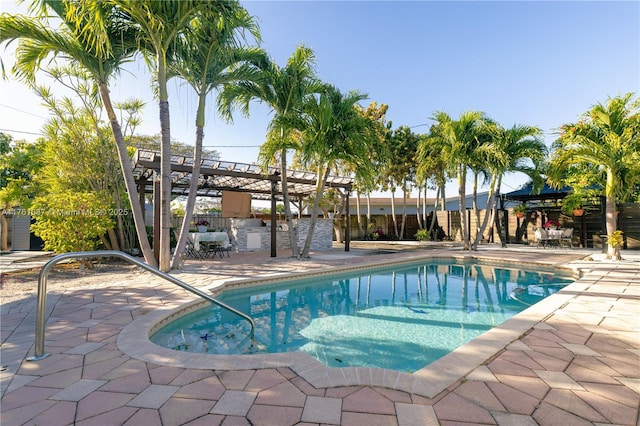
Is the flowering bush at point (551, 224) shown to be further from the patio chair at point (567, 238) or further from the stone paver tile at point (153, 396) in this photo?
the stone paver tile at point (153, 396)

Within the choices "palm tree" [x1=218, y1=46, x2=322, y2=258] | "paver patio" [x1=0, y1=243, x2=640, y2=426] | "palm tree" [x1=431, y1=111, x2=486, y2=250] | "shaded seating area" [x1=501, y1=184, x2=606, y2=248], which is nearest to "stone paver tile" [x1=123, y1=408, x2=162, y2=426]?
"paver patio" [x1=0, y1=243, x2=640, y2=426]

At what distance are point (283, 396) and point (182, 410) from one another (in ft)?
2.17

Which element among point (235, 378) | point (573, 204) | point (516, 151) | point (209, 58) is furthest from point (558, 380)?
point (573, 204)

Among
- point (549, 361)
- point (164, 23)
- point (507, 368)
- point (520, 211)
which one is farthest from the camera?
point (520, 211)

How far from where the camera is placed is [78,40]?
5824mm

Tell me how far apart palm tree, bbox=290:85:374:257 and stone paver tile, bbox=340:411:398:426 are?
25.0ft

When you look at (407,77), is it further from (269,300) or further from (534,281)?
(269,300)

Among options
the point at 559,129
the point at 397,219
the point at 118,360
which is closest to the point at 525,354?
the point at 118,360

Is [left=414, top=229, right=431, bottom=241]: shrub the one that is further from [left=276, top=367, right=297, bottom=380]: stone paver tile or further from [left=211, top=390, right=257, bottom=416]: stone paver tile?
[left=211, top=390, right=257, bottom=416]: stone paver tile

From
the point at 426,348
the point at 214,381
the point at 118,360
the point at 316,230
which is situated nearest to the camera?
the point at 214,381

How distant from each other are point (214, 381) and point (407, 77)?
1482cm

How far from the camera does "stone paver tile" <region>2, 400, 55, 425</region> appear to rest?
70.2 inches

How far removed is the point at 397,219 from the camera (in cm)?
2134

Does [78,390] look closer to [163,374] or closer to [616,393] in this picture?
[163,374]
